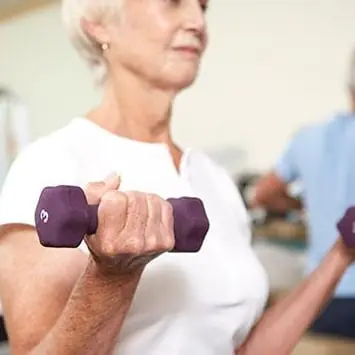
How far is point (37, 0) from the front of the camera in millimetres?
3406

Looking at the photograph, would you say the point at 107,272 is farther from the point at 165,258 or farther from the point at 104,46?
the point at 104,46

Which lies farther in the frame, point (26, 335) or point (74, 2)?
point (74, 2)

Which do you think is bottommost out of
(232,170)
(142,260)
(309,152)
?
(232,170)

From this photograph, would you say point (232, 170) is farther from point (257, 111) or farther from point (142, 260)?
point (142, 260)

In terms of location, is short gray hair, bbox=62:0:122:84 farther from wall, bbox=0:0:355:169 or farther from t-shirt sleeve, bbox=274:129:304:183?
wall, bbox=0:0:355:169

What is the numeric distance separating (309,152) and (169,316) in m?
1.09

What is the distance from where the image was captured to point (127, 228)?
2.12 ft

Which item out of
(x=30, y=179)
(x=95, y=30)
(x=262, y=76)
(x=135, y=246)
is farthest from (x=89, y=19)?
(x=262, y=76)

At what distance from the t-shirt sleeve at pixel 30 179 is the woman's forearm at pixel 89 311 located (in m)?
0.17

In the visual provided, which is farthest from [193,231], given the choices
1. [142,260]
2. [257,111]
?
[257,111]

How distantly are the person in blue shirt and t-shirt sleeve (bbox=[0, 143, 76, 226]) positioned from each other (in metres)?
1.06

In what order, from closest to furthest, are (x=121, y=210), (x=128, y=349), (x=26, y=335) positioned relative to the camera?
(x=121, y=210) → (x=26, y=335) → (x=128, y=349)

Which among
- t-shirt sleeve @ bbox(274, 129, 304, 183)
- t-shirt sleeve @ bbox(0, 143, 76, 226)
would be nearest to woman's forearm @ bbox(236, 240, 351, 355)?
t-shirt sleeve @ bbox(0, 143, 76, 226)

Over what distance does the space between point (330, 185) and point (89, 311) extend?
129 cm
